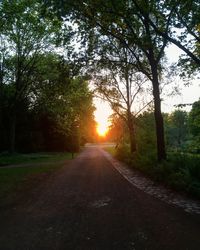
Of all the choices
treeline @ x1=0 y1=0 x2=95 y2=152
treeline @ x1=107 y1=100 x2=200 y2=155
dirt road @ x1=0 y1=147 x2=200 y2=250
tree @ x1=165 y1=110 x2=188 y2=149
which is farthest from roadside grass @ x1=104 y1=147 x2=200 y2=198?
tree @ x1=165 y1=110 x2=188 y2=149

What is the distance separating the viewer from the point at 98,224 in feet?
25.0

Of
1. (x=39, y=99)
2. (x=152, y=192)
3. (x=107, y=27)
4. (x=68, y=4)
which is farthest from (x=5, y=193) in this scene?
(x=39, y=99)

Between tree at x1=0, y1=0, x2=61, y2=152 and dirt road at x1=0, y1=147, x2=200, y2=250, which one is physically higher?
tree at x1=0, y1=0, x2=61, y2=152

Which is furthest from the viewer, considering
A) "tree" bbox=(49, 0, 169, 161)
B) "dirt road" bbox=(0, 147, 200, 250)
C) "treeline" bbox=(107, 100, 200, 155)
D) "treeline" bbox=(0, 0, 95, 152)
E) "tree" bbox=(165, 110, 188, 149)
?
"tree" bbox=(165, 110, 188, 149)

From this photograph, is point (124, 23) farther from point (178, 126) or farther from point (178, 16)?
point (178, 126)

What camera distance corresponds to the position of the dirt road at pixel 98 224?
6.22 meters

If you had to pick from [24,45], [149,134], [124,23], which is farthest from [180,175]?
[24,45]

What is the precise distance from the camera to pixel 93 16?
54.1 ft

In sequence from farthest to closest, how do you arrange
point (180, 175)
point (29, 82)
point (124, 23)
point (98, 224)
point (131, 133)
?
point (29, 82) < point (131, 133) < point (124, 23) < point (180, 175) < point (98, 224)

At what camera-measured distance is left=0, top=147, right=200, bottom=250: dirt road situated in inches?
245

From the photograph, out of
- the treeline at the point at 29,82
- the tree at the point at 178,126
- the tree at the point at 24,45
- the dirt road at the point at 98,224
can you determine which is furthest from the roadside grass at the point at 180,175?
the tree at the point at 178,126

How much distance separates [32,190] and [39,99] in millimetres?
28132

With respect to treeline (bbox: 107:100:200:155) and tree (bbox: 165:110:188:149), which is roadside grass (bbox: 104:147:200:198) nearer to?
treeline (bbox: 107:100:200:155)

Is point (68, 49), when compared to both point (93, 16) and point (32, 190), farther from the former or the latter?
point (32, 190)
